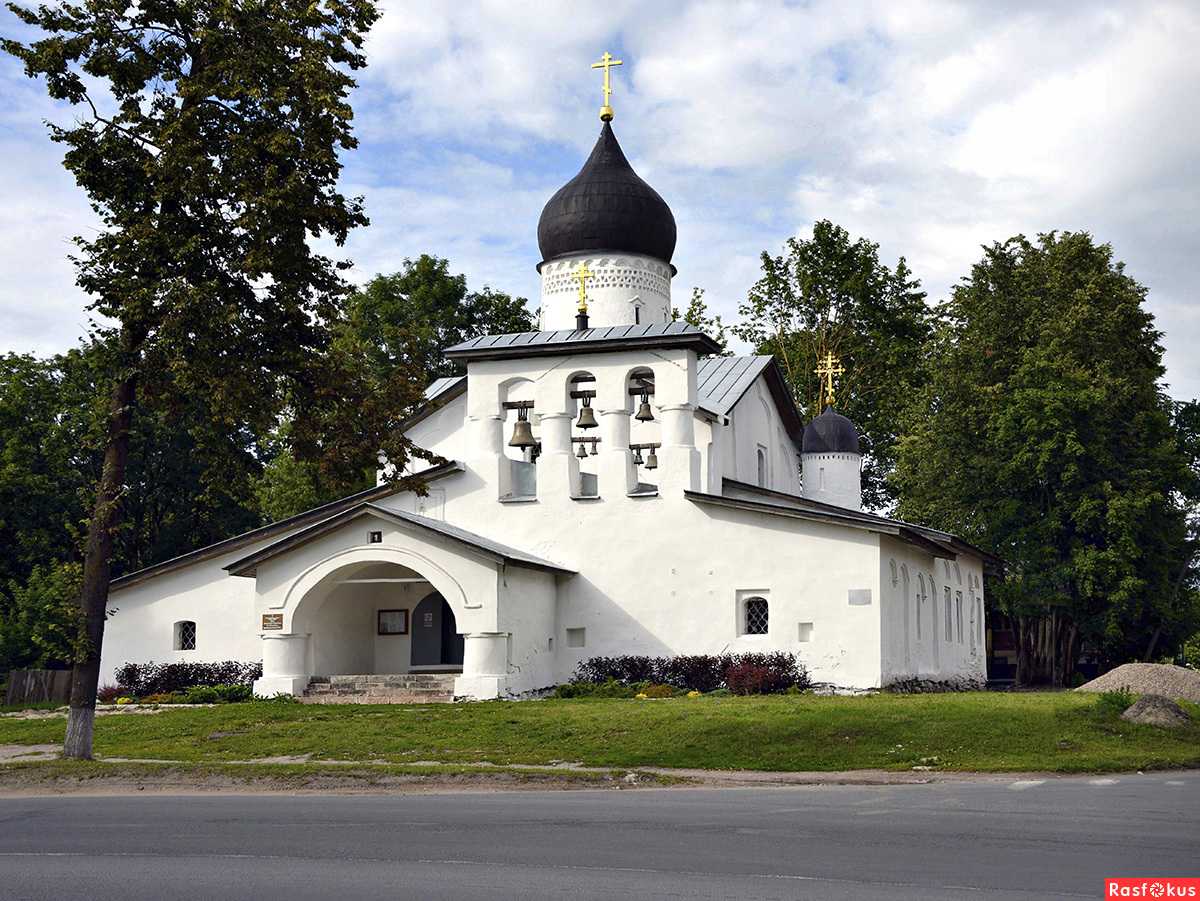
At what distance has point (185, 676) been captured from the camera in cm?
2930

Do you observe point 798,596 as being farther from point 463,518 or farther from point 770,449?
point 770,449

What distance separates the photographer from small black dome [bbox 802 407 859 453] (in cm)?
3859

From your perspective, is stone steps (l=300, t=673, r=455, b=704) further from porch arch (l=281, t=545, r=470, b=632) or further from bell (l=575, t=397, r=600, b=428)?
bell (l=575, t=397, r=600, b=428)

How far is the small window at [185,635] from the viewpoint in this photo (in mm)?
30703

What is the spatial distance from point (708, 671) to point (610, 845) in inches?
678

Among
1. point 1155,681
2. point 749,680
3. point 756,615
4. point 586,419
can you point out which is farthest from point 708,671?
point 1155,681

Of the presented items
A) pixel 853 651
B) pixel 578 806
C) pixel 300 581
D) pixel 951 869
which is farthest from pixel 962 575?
pixel 951 869

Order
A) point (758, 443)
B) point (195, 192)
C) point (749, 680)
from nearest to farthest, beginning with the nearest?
point (195, 192) < point (749, 680) < point (758, 443)

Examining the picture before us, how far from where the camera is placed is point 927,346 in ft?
150

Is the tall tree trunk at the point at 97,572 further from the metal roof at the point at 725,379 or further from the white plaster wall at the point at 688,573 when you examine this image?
the metal roof at the point at 725,379

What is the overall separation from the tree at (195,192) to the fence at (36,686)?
14.5 m

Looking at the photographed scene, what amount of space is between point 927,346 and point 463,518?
21265 mm

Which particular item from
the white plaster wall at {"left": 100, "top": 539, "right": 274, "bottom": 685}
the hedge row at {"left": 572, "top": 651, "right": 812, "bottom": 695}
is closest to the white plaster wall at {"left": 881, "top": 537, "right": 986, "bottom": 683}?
the hedge row at {"left": 572, "top": 651, "right": 812, "bottom": 695}

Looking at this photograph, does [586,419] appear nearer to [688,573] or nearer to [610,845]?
[688,573]
